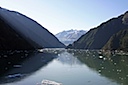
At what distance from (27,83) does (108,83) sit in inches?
549

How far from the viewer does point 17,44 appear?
Answer: 14575 cm

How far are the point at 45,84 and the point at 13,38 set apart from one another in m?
110

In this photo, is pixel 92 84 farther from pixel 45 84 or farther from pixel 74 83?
pixel 45 84

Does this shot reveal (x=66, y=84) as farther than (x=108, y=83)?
No

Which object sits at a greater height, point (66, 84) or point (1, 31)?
point (1, 31)

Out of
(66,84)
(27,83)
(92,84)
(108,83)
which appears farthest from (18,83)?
(108,83)

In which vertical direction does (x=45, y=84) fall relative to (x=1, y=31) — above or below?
below

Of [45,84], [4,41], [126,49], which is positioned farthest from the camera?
[126,49]

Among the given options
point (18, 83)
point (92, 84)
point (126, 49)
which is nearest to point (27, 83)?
point (18, 83)

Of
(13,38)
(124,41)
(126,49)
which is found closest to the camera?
(13,38)

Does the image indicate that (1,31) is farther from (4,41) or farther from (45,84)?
(45,84)

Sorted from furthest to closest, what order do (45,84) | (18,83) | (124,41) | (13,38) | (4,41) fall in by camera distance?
(124,41)
(13,38)
(4,41)
(18,83)
(45,84)

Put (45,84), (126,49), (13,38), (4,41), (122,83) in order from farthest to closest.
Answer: (126,49), (13,38), (4,41), (122,83), (45,84)

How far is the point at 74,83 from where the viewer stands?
3997cm
